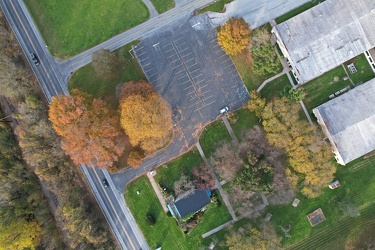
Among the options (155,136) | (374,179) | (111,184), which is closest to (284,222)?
(374,179)

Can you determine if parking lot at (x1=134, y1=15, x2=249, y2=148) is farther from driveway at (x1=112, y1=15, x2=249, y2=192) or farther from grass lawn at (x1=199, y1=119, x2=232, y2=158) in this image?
grass lawn at (x1=199, y1=119, x2=232, y2=158)

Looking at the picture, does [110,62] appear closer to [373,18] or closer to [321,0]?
[321,0]

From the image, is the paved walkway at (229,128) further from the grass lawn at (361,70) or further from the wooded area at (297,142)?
the grass lawn at (361,70)

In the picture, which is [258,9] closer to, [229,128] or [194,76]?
[194,76]

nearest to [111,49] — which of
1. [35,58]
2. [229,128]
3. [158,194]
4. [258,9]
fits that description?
[35,58]

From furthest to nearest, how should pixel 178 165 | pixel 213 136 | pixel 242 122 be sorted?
pixel 178 165 < pixel 213 136 < pixel 242 122

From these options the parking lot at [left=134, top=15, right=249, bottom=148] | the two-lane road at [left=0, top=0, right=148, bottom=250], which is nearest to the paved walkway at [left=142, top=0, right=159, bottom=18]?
the parking lot at [left=134, top=15, right=249, bottom=148]

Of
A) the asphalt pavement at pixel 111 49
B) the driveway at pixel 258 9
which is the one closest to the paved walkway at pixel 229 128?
the asphalt pavement at pixel 111 49
